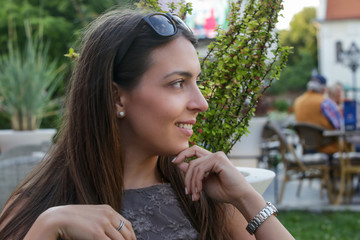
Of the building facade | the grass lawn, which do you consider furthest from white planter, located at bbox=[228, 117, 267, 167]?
the building facade

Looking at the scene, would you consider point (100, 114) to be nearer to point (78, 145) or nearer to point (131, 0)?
point (78, 145)

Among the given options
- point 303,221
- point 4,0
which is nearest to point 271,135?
point 303,221

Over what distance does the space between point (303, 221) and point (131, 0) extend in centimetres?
447

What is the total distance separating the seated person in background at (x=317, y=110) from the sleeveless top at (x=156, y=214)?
234 inches

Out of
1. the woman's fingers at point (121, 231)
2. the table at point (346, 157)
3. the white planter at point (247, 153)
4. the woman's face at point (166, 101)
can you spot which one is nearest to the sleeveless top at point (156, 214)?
the woman's face at point (166, 101)

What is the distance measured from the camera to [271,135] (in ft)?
26.2

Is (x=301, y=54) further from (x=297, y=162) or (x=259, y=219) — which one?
(x=259, y=219)

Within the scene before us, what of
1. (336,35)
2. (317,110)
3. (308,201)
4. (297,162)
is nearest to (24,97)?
(297,162)

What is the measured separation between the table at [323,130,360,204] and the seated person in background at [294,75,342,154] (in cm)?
46

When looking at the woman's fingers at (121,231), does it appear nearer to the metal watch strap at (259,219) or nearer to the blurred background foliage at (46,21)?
the metal watch strap at (259,219)

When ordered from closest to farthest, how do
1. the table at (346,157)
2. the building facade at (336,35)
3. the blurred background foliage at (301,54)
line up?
the table at (346,157)
the building facade at (336,35)
the blurred background foliage at (301,54)

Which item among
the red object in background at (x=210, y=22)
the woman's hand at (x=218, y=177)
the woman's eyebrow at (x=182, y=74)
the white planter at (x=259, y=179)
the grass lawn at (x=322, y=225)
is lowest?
the grass lawn at (x=322, y=225)

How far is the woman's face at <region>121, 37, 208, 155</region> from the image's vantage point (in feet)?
5.12

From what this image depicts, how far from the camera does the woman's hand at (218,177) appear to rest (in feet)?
5.42
